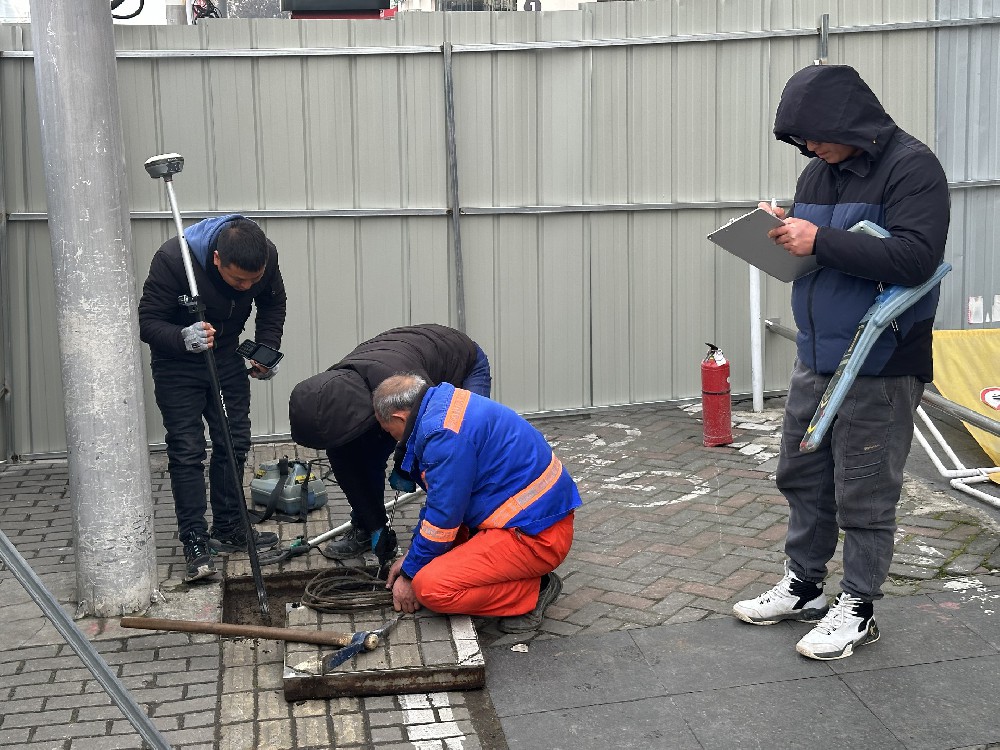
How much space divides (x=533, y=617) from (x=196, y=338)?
1.96 m

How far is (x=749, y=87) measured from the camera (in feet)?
27.0

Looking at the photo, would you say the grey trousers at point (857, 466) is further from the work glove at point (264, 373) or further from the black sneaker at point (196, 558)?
the black sneaker at point (196, 558)

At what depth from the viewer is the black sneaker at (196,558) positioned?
5492 millimetres

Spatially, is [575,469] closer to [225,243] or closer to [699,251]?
[699,251]

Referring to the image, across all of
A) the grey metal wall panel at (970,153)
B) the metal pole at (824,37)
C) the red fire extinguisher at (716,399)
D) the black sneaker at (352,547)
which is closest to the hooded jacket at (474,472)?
the black sneaker at (352,547)

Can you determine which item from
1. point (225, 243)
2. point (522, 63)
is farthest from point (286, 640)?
point (522, 63)

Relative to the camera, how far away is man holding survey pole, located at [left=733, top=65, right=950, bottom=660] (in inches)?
168

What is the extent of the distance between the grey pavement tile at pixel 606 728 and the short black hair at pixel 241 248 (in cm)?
240

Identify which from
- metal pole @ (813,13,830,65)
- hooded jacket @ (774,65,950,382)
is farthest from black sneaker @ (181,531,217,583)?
metal pole @ (813,13,830,65)

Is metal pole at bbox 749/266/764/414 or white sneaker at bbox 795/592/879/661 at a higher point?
metal pole at bbox 749/266/764/414

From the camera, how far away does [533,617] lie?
16.6 feet

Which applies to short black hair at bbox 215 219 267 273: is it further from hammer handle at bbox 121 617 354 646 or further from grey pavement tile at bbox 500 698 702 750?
grey pavement tile at bbox 500 698 702 750

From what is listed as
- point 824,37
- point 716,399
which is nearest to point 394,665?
point 716,399

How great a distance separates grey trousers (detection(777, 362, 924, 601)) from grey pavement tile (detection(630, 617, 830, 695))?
37 cm
